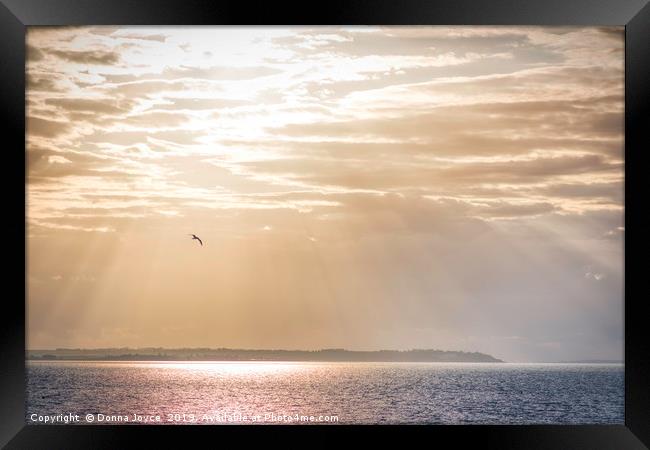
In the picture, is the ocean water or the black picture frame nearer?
the black picture frame

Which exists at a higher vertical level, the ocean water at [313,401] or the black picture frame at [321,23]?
the black picture frame at [321,23]

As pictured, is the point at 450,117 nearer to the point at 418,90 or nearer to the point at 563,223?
the point at 418,90

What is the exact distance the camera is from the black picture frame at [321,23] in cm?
666

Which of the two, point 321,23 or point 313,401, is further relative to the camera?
point 313,401

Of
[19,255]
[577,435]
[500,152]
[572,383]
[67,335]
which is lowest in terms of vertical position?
[572,383]

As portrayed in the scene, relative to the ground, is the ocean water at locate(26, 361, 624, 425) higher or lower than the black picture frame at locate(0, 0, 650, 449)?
lower

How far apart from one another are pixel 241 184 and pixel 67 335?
636 inches

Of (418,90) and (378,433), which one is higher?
(418,90)

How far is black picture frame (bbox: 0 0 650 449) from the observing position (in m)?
6.66

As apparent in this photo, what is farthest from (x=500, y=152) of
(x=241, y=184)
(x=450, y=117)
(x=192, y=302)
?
(x=192, y=302)

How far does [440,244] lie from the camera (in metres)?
35.9

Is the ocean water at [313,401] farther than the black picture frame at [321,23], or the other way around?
the ocean water at [313,401]

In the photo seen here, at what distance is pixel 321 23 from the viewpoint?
22.4 ft

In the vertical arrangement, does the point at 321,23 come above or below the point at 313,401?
above
